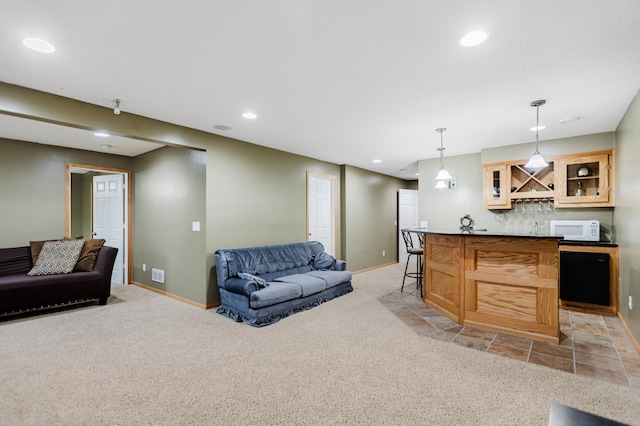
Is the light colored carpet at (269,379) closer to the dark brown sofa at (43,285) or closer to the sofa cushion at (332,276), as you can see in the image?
the dark brown sofa at (43,285)

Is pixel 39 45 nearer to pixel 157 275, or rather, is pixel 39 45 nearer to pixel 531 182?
pixel 157 275

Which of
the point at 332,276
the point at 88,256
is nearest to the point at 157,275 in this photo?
the point at 88,256

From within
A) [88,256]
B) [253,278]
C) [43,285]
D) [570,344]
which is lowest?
[570,344]

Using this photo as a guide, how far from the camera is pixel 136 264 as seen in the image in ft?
19.3

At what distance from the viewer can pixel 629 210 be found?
339 cm

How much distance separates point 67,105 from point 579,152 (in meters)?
6.61

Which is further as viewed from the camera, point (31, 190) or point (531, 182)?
point (531, 182)

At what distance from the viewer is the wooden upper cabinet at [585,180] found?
4367mm

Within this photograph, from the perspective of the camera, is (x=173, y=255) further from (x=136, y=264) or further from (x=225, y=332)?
(x=225, y=332)

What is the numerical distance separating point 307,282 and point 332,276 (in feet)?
2.05

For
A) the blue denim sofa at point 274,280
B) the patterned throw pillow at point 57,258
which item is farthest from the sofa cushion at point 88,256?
the blue denim sofa at point 274,280

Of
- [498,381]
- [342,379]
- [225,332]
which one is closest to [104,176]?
[225,332]

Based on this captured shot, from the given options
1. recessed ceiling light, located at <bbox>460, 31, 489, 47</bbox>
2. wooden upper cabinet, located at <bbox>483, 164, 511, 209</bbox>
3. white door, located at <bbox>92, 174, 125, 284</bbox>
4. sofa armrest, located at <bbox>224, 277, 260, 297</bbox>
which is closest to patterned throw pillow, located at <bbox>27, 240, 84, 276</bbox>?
white door, located at <bbox>92, 174, 125, 284</bbox>

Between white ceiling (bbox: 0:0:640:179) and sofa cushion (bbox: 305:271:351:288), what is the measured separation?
2.26 meters
